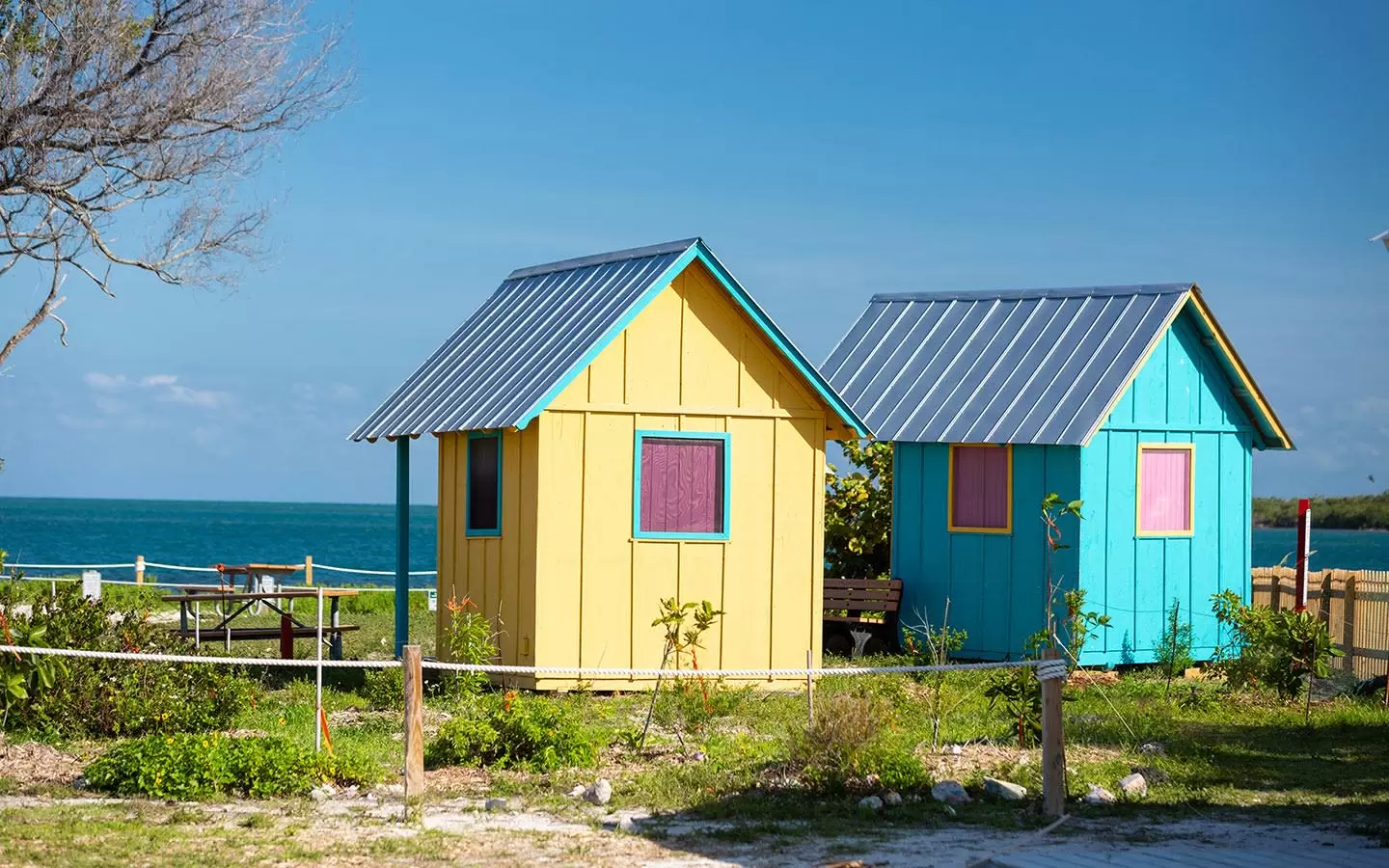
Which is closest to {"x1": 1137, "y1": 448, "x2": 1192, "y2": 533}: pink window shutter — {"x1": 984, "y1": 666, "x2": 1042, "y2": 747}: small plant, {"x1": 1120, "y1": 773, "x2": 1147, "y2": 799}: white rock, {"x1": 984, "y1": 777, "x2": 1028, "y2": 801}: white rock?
{"x1": 984, "y1": 666, "x2": 1042, "y2": 747}: small plant

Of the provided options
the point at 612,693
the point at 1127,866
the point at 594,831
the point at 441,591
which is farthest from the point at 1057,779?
the point at 441,591

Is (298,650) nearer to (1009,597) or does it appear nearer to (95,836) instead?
(1009,597)

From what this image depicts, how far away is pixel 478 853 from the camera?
9805mm

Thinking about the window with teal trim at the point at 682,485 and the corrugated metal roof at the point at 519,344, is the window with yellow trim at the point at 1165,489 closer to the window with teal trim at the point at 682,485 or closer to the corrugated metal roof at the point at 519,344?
the window with teal trim at the point at 682,485

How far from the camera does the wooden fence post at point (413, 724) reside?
11203mm

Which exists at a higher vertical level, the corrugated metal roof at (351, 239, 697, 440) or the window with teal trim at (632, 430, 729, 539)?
the corrugated metal roof at (351, 239, 697, 440)

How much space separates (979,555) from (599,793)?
35.8 feet

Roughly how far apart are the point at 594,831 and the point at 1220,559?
13.5 metres

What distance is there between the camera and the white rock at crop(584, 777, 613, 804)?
11500 millimetres

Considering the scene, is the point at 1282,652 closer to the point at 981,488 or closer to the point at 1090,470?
the point at 1090,470

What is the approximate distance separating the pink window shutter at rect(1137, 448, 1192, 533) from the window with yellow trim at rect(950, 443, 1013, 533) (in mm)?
1623

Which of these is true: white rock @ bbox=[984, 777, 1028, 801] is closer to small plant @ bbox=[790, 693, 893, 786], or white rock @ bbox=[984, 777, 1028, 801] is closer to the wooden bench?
small plant @ bbox=[790, 693, 893, 786]

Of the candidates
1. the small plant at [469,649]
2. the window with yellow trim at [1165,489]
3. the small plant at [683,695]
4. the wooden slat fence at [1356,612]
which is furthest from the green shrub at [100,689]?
the wooden slat fence at [1356,612]

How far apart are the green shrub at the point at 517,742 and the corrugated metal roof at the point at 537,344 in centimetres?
414
